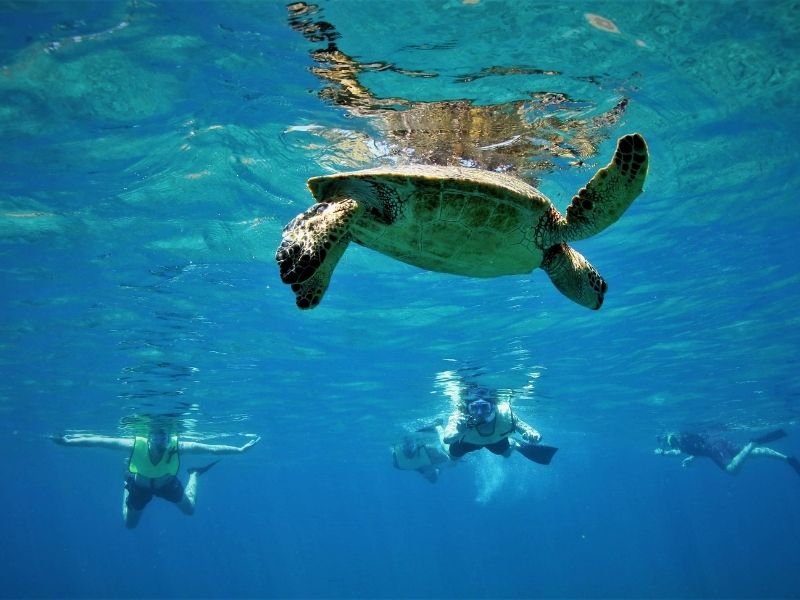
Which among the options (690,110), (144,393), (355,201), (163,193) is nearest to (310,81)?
(355,201)

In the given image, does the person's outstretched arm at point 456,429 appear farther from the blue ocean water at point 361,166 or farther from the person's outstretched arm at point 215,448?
the person's outstretched arm at point 215,448

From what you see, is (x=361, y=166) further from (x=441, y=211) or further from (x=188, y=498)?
(x=188, y=498)

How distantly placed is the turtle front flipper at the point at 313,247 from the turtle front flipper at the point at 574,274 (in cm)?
244

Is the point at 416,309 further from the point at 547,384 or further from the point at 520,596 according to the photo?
the point at 520,596

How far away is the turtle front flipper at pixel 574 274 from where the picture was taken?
5.56m

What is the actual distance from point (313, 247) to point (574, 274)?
131 inches

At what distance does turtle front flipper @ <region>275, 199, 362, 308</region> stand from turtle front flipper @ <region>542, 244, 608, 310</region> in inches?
96.1

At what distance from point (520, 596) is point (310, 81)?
62582 millimetres

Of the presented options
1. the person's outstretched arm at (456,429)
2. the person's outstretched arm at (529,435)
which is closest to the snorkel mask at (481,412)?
the person's outstretched arm at (456,429)

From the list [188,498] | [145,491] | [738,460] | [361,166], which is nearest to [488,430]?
[361,166]

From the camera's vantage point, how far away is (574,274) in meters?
5.68

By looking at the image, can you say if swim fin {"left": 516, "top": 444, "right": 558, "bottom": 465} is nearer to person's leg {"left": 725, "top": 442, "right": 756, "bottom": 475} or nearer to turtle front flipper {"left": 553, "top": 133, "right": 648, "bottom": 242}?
turtle front flipper {"left": 553, "top": 133, "right": 648, "bottom": 242}

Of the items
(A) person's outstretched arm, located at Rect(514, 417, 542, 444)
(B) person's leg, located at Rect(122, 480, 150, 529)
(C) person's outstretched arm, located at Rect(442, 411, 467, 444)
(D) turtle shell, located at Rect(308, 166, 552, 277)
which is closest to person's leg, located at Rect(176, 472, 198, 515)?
(B) person's leg, located at Rect(122, 480, 150, 529)

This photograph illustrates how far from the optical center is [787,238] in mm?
12836
